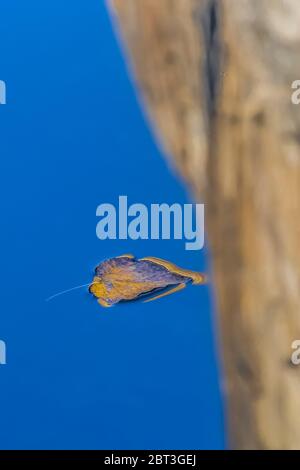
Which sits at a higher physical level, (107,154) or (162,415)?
(107,154)

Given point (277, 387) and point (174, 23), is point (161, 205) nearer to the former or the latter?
point (174, 23)

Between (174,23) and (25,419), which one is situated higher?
(174,23)

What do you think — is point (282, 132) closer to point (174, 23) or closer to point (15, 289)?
point (174, 23)

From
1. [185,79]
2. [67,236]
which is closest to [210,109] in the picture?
[185,79]

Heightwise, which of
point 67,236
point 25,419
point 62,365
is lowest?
point 25,419

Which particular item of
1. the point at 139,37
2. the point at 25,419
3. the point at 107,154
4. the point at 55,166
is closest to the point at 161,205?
the point at 107,154

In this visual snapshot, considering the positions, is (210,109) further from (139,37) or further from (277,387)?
(277,387)

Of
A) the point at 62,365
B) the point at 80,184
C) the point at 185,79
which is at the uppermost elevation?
the point at 185,79

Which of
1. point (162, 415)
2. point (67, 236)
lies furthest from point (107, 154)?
point (162, 415)
